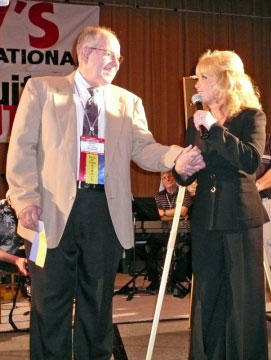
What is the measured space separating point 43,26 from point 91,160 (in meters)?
5.77

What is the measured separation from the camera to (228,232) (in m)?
2.35

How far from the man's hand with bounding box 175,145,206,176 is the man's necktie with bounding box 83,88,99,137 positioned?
0.42 meters

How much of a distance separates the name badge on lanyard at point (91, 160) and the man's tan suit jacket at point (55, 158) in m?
0.03

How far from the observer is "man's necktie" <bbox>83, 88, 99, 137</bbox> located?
7.70ft

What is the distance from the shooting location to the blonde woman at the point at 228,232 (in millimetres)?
2328

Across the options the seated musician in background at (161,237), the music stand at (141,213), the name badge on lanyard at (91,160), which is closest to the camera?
the name badge on lanyard at (91,160)

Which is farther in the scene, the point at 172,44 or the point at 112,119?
the point at 172,44

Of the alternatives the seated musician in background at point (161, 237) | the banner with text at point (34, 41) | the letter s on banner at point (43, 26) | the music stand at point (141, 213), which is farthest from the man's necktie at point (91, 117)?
the letter s on banner at point (43, 26)

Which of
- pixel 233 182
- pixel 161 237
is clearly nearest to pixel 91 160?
pixel 233 182

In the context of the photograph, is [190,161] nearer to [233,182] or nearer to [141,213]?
[233,182]

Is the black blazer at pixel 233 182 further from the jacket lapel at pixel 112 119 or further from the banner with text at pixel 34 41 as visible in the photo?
the banner with text at pixel 34 41

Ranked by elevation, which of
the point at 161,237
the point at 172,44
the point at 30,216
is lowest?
the point at 161,237

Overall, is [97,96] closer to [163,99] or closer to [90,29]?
[90,29]

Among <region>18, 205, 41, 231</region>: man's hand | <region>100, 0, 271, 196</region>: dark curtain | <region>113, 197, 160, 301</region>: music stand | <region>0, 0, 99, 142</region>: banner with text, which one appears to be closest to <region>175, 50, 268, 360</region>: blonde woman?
<region>18, 205, 41, 231</region>: man's hand
